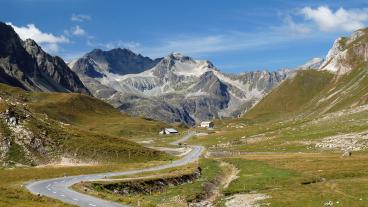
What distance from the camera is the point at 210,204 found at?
2908 inches

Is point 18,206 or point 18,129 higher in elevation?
point 18,129

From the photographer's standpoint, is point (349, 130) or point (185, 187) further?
point (349, 130)

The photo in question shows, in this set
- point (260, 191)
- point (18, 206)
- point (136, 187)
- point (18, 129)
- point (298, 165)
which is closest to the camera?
point (18, 206)

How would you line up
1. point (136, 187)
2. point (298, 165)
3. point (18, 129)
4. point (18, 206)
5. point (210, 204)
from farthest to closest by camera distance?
point (18, 129) → point (298, 165) → point (136, 187) → point (210, 204) → point (18, 206)

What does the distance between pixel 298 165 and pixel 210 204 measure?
154 ft

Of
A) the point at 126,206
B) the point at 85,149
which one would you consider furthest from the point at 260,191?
the point at 85,149

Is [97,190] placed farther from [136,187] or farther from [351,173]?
[351,173]

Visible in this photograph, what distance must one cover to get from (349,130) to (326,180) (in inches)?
3574

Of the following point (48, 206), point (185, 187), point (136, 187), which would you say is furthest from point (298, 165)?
point (48, 206)

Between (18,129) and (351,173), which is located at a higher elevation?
(18,129)

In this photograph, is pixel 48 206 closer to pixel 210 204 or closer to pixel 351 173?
pixel 210 204

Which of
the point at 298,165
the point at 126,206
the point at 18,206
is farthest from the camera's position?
the point at 298,165

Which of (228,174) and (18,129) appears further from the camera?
(18,129)

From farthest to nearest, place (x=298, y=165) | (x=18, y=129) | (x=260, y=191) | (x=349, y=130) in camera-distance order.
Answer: (x=349, y=130) < (x=18, y=129) < (x=298, y=165) < (x=260, y=191)
